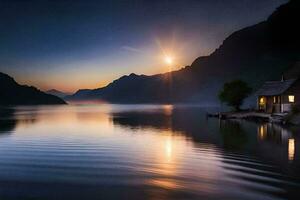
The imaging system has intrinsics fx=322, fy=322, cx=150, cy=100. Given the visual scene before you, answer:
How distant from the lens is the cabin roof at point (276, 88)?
6865cm

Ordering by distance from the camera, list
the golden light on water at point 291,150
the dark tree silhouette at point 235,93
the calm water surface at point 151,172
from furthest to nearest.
Result: the dark tree silhouette at point 235,93 < the golden light on water at point 291,150 < the calm water surface at point 151,172

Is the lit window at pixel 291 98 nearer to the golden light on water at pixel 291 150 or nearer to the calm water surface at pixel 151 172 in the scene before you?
the golden light on water at pixel 291 150

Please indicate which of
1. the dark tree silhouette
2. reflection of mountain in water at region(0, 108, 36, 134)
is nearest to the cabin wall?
the dark tree silhouette

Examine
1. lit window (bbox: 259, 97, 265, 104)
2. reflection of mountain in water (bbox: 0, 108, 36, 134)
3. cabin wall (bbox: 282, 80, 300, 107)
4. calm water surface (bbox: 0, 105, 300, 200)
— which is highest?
cabin wall (bbox: 282, 80, 300, 107)

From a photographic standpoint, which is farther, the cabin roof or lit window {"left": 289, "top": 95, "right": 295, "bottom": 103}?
the cabin roof

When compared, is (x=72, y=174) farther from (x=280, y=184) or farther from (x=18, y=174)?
(x=280, y=184)

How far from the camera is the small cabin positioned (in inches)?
2662

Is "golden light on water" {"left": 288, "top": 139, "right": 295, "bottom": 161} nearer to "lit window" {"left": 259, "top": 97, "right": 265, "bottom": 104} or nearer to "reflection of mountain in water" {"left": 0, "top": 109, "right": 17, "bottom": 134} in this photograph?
"reflection of mountain in water" {"left": 0, "top": 109, "right": 17, "bottom": 134}

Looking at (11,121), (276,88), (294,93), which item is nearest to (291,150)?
(294,93)

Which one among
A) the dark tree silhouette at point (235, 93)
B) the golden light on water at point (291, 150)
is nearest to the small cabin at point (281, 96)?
the dark tree silhouette at point (235, 93)

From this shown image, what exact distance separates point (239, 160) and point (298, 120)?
3655 cm

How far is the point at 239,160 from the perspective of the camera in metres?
24.5

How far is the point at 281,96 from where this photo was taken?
225 feet

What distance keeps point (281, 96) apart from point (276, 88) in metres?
4.86
